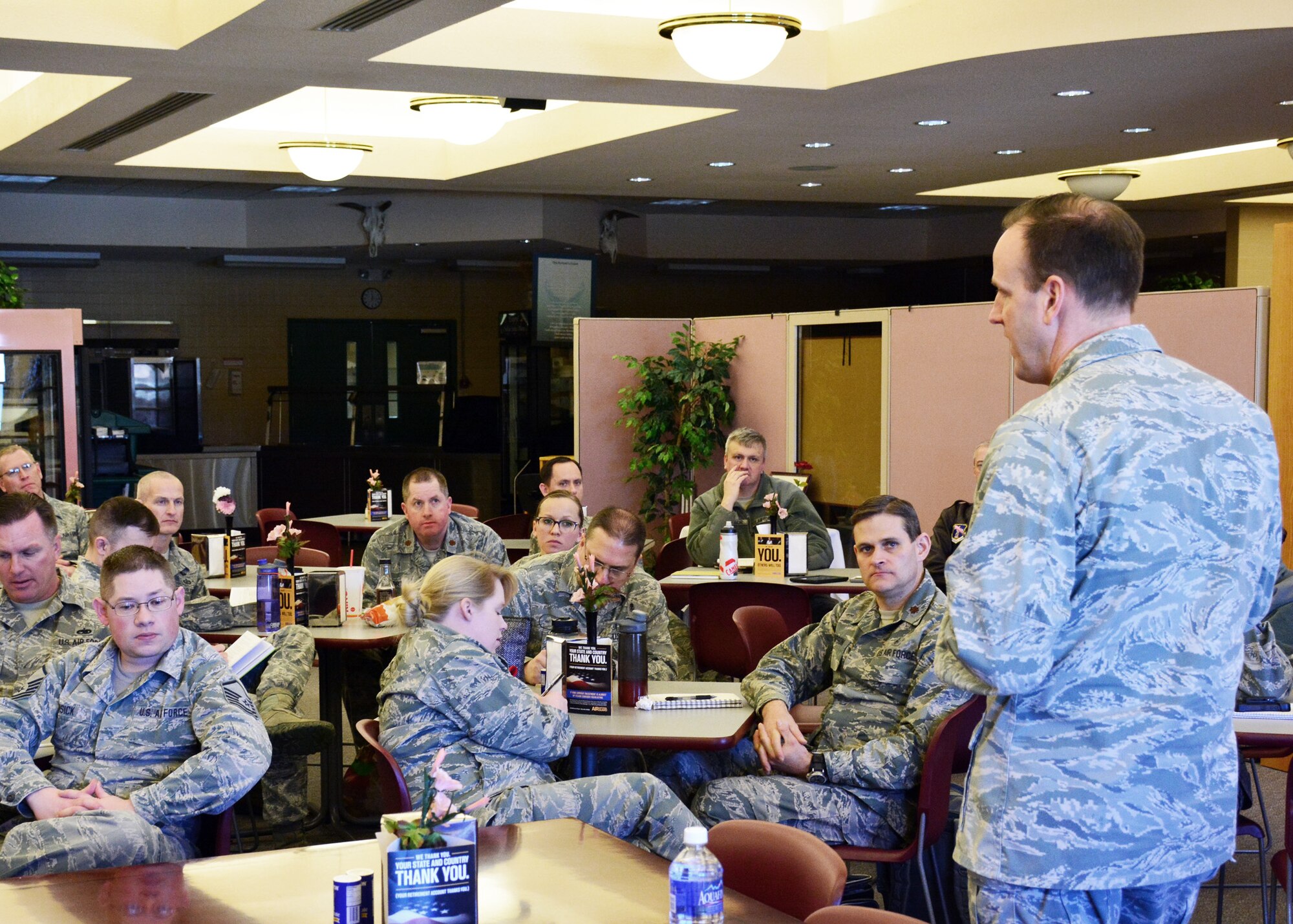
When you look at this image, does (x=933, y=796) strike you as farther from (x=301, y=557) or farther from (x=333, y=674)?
(x=301, y=557)

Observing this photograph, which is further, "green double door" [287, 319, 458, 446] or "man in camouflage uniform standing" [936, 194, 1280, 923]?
"green double door" [287, 319, 458, 446]

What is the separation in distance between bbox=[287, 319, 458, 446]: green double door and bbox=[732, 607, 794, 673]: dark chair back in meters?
10.9

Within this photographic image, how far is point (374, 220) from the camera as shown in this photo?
13797mm

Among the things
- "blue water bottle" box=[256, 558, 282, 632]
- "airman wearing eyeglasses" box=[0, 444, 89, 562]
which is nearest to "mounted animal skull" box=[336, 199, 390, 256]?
"airman wearing eyeglasses" box=[0, 444, 89, 562]

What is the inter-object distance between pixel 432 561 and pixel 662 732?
278 centimetres

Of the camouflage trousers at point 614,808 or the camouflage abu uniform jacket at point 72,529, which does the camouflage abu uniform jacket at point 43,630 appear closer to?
the camouflage trousers at point 614,808

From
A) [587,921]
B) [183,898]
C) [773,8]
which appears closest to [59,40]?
[773,8]

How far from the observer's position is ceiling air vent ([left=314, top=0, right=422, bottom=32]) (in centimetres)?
528

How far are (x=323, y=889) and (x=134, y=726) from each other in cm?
126

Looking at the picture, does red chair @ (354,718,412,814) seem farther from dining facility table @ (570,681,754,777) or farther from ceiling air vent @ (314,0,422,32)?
ceiling air vent @ (314,0,422,32)

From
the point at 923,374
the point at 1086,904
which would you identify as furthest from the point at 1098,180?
the point at 1086,904

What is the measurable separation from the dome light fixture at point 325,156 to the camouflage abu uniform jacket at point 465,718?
5.85 meters

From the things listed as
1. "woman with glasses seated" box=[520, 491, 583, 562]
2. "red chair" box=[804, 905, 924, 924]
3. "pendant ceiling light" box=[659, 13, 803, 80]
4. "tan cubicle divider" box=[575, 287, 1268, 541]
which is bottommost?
"red chair" box=[804, 905, 924, 924]

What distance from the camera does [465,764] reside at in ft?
11.5
